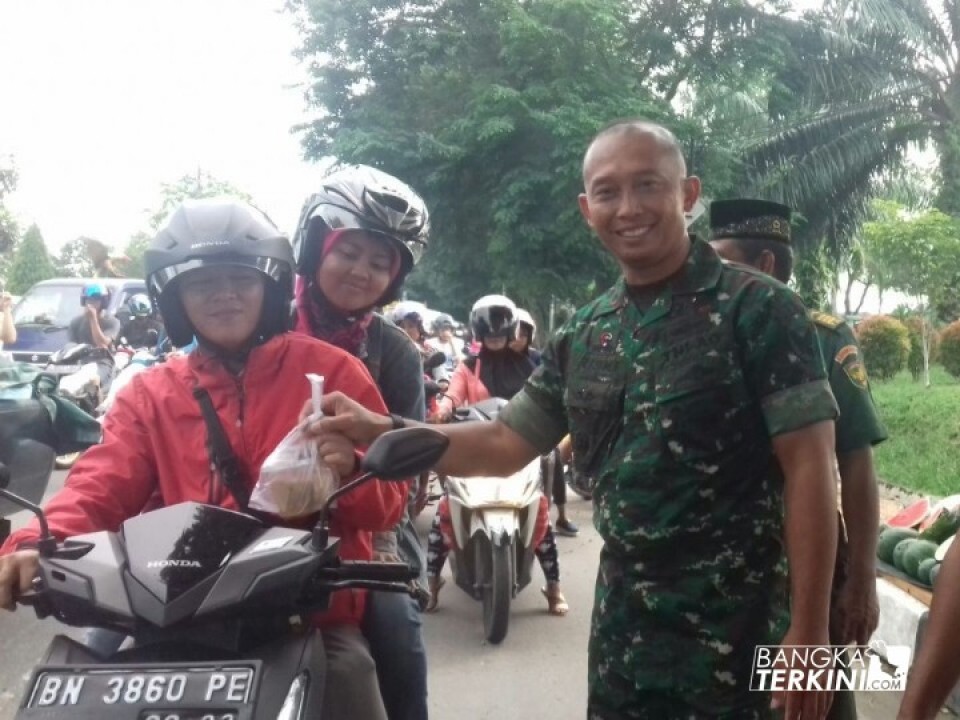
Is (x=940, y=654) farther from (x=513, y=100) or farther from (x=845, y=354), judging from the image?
(x=513, y=100)

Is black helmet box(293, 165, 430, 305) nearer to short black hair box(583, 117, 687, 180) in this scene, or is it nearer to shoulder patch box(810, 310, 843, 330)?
short black hair box(583, 117, 687, 180)

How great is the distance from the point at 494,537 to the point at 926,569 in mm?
2104

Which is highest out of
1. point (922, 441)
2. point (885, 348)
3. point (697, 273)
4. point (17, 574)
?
point (697, 273)

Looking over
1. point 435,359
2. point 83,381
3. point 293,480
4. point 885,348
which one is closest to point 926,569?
point 293,480

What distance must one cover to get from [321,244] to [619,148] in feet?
3.94

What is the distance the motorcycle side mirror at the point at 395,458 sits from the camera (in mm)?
1863

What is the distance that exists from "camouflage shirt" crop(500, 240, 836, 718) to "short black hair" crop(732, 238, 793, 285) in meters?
1.03

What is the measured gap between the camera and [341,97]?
22484mm

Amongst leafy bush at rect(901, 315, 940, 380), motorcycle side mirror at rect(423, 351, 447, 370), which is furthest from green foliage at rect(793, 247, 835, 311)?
motorcycle side mirror at rect(423, 351, 447, 370)

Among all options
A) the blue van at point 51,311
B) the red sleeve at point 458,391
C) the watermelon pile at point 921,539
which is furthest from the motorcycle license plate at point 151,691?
the blue van at point 51,311

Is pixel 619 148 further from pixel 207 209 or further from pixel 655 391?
pixel 207 209

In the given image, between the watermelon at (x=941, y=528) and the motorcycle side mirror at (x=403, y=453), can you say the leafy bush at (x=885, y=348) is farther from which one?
the motorcycle side mirror at (x=403, y=453)

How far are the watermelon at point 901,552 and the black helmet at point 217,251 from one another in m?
3.57

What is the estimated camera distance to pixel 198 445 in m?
2.23
